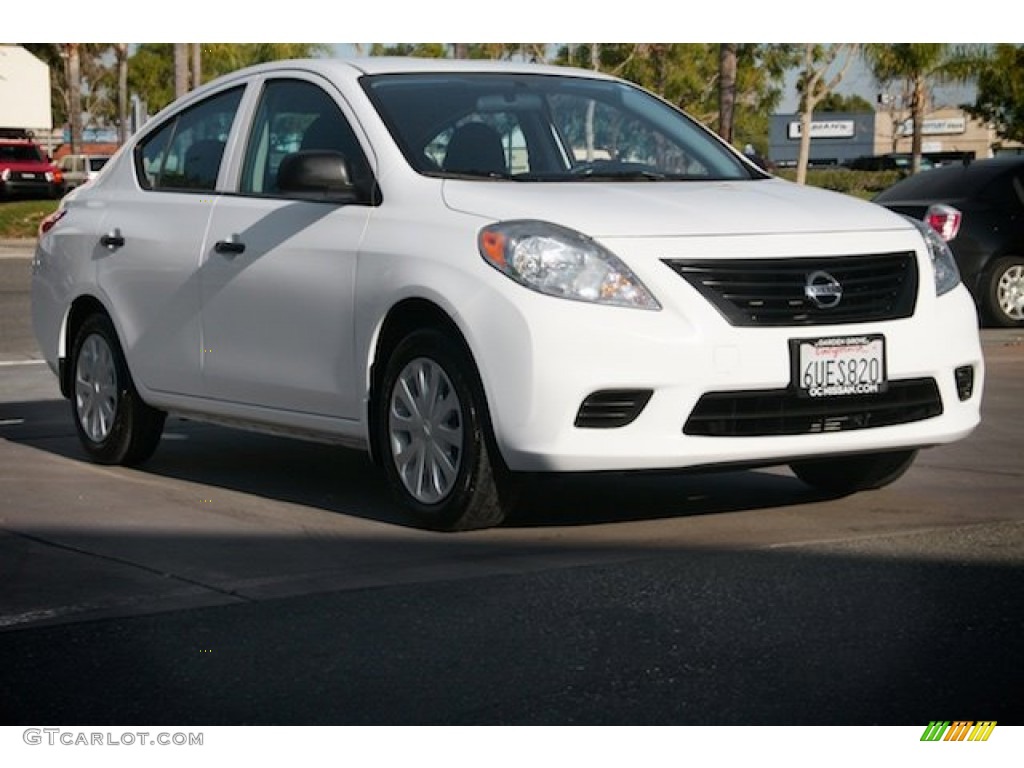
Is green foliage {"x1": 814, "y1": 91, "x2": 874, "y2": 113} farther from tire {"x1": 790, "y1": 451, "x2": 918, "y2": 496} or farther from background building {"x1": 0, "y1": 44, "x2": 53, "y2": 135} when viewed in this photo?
tire {"x1": 790, "y1": 451, "x2": 918, "y2": 496}

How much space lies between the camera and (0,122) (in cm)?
6688

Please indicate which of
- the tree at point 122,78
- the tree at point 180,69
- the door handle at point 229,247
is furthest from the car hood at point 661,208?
the tree at point 122,78

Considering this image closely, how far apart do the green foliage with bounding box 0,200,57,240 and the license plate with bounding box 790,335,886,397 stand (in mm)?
32303

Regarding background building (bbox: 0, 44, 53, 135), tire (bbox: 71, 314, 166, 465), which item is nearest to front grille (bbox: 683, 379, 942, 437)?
tire (bbox: 71, 314, 166, 465)

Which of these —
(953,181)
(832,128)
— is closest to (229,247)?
(953,181)

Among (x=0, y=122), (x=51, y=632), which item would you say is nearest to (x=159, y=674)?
(x=51, y=632)

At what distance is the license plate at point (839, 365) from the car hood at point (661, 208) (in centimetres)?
40

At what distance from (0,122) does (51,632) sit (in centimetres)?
6365

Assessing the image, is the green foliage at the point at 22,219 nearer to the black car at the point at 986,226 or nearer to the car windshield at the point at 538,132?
the black car at the point at 986,226

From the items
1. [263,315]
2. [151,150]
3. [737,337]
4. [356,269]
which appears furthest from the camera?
[151,150]

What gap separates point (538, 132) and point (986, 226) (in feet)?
31.0

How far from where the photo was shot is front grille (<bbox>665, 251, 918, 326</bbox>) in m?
6.89

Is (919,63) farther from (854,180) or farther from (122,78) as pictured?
(122,78)
